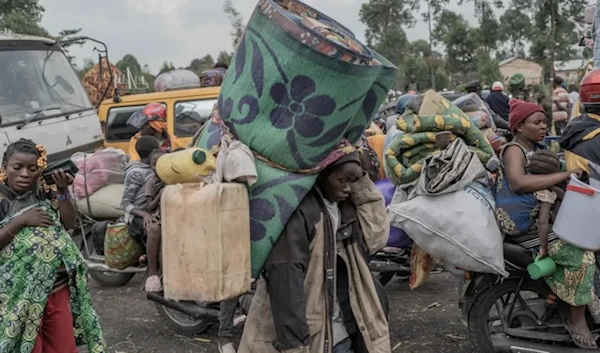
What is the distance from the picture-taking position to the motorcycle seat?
365 cm

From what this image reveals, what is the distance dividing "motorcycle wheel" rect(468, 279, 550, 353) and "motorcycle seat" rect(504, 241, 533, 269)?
0.17 meters

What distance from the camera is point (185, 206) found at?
83.2 inches

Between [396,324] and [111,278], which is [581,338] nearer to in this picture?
[396,324]

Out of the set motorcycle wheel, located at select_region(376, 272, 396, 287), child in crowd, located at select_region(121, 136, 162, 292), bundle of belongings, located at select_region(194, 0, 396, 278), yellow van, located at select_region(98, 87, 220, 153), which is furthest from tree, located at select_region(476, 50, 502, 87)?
bundle of belongings, located at select_region(194, 0, 396, 278)

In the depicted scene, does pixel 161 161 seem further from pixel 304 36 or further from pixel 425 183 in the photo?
pixel 425 183

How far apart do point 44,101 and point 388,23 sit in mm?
36149

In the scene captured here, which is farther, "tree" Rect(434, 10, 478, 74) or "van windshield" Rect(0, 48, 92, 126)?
"tree" Rect(434, 10, 478, 74)

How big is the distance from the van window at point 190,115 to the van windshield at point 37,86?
1134mm

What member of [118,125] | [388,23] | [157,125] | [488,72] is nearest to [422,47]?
[388,23]

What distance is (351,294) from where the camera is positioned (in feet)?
8.86

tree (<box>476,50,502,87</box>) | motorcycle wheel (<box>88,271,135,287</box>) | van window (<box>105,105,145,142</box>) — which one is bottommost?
motorcycle wheel (<box>88,271,135,287</box>)

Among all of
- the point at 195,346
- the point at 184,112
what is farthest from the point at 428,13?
the point at 195,346

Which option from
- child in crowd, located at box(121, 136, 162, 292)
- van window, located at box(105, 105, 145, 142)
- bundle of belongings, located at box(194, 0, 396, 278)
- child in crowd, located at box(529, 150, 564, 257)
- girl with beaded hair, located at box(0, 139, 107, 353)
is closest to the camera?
bundle of belongings, located at box(194, 0, 396, 278)

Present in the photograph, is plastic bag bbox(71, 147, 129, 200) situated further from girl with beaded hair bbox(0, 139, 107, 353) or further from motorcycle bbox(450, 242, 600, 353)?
motorcycle bbox(450, 242, 600, 353)
